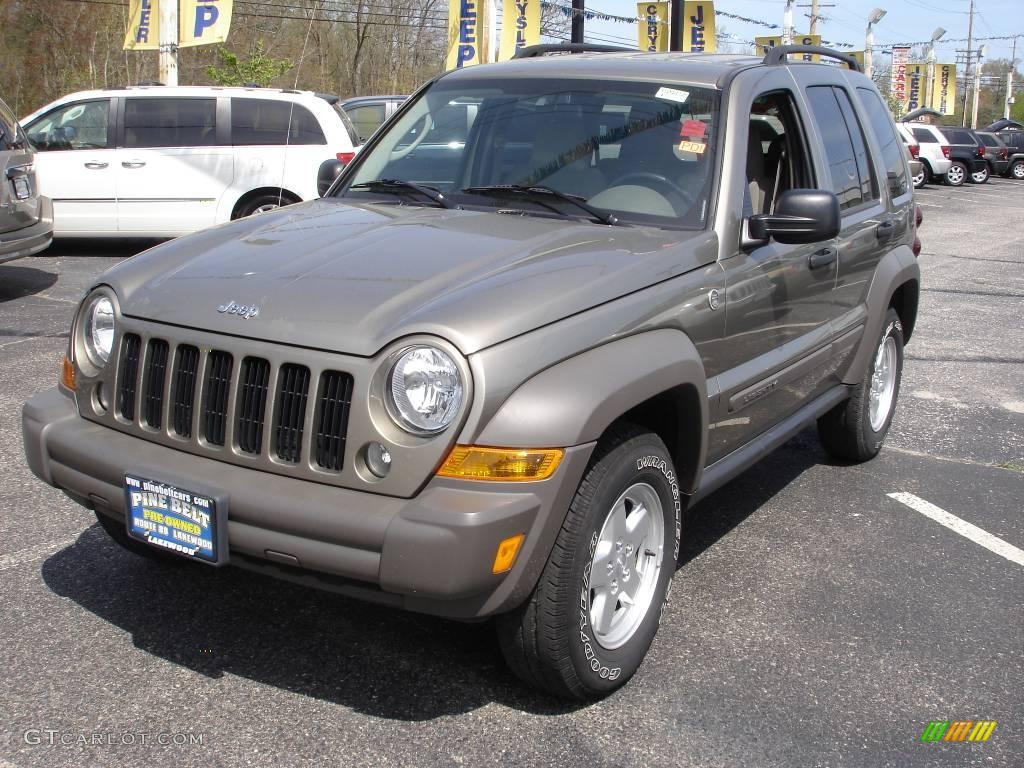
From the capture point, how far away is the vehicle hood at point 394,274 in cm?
289

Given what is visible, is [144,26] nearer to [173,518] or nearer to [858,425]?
[858,425]

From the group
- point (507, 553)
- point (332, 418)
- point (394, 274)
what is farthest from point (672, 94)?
point (507, 553)

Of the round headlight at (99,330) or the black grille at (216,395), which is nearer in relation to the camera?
the black grille at (216,395)

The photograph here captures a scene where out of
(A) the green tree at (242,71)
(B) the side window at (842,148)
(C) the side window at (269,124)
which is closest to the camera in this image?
(B) the side window at (842,148)

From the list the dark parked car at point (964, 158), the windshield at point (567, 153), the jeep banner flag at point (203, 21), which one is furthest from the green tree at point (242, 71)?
the windshield at point (567, 153)

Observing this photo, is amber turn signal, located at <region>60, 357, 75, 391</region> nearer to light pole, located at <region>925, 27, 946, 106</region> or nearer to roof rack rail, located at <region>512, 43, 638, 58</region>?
roof rack rail, located at <region>512, 43, 638, 58</region>

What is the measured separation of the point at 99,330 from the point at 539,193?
160 centimetres

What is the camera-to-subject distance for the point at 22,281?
1026 centimetres

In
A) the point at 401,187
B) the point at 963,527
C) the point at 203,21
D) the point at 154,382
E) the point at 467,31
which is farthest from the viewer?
the point at 467,31

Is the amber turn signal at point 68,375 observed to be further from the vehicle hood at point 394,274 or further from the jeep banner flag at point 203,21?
the jeep banner flag at point 203,21

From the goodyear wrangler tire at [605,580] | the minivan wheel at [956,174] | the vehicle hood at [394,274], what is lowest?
the goodyear wrangler tire at [605,580]

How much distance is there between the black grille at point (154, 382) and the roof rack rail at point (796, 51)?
272cm

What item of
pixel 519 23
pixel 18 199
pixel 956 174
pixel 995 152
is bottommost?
pixel 18 199

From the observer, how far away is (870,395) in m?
5.46
